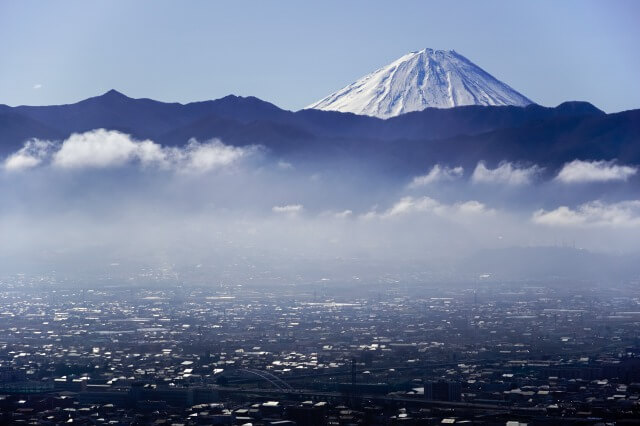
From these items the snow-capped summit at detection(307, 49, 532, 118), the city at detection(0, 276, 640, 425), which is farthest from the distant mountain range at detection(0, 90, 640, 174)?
the city at detection(0, 276, 640, 425)

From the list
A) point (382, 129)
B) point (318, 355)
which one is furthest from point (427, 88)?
point (318, 355)

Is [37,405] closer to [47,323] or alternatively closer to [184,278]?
[47,323]

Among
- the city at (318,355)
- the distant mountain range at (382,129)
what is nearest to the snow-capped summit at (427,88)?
the distant mountain range at (382,129)

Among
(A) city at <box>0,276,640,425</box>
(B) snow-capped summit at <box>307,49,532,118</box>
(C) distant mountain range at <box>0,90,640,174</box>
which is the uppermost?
(B) snow-capped summit at <box>307,49,532,118</box>

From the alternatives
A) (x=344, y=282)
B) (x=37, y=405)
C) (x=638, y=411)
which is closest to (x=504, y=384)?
(x=638, y=411)

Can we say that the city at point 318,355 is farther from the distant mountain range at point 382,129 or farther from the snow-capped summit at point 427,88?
the snow-capped summit at point 427,88

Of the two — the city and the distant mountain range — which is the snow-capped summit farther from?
the city
